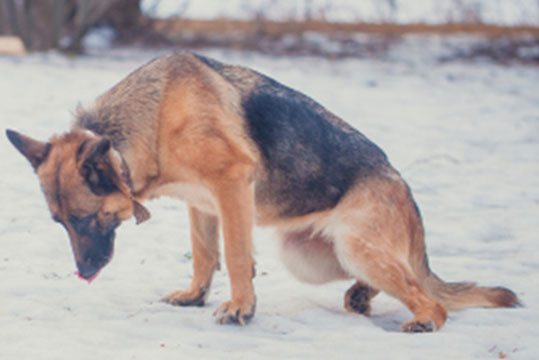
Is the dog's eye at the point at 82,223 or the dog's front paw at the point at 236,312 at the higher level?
the dog's eye at the point at 82,223

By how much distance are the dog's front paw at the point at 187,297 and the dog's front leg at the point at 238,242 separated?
1.87 feet

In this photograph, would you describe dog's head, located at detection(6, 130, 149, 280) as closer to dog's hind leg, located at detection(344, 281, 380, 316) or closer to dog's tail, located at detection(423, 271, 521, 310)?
dog's hind leg, located at detection(344, 281, 380, 316)

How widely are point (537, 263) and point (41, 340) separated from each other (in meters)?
3.70

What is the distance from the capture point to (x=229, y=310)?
392 centimetres

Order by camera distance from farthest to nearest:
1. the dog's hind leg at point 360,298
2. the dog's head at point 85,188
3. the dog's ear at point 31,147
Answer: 1. the dog's hind leg at point 360,298
2. the dog's ear at point 31,147
3. the dog's head at point 85,188

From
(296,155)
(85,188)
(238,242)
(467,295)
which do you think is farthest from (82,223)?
(467,295)

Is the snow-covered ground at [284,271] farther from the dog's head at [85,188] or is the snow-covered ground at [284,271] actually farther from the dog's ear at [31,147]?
the dog's ear at [31,147]

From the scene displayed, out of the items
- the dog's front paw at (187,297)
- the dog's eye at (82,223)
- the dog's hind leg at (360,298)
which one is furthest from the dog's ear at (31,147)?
the dog's hind leg at (360,298)

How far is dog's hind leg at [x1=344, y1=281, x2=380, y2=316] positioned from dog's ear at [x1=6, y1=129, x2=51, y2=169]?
2.12 metres

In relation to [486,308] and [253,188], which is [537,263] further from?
[253,188]

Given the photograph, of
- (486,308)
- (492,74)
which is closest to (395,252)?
(486,308)

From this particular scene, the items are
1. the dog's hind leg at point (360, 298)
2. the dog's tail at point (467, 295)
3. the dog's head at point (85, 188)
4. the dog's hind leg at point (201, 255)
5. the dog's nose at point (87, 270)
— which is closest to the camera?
the dog's head at point (85, 188)

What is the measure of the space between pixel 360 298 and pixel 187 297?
1.15 m

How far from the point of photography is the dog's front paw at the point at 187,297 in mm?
4453
